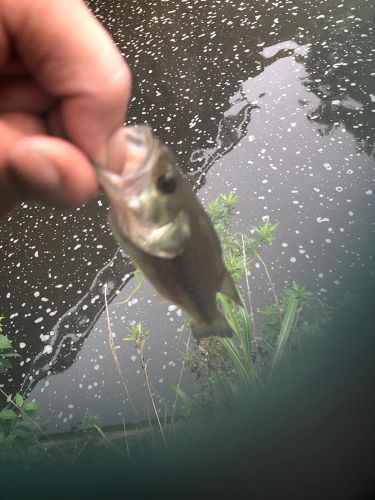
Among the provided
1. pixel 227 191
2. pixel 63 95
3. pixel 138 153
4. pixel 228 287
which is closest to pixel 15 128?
pixel 63 95

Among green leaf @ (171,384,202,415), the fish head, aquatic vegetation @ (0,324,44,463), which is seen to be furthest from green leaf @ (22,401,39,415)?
the fish head

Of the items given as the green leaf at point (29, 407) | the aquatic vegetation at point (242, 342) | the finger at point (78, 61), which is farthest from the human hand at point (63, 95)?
the green leaf at point (29, 407)

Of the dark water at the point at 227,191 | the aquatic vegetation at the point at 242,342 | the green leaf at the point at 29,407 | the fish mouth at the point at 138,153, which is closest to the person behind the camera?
the fish mouth at the point at 138,153

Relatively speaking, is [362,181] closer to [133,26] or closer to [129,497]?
[129,497]

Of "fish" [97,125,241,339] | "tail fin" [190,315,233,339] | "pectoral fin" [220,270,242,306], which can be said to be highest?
"fish" [97,125,241,339]

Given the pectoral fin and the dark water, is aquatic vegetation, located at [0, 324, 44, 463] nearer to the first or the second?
the dark water

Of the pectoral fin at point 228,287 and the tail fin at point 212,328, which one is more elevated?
the pectoral fin at point 228,287

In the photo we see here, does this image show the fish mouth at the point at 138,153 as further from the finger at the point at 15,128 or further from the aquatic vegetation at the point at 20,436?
the aquatic vegetation at the point at 20,436

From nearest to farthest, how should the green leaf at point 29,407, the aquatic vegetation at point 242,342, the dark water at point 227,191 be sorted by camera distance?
the aquatic vegetation at point 242,342 → the green leaf at point 29,407 → the dark water at point 227,191

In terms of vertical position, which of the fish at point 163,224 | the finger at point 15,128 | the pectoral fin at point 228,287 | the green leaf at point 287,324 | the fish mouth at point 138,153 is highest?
the finger at point 15,128
